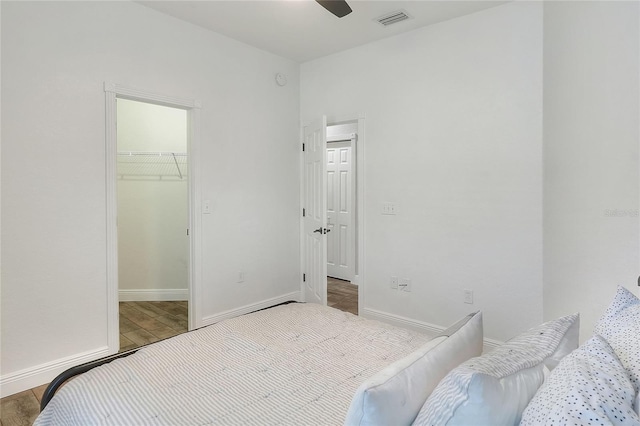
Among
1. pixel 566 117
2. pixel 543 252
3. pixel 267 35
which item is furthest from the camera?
pixel 267 35

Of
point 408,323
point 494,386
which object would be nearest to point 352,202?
point 408,323

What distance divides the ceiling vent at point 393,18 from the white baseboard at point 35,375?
3.45 meters

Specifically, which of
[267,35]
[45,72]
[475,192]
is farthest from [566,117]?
[45,72]

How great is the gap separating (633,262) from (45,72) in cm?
352

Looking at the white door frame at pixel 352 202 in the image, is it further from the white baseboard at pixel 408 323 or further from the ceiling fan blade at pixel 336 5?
the ceiling fan blade at pixel 336 5

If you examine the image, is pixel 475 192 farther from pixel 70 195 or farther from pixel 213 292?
pixel 70 195

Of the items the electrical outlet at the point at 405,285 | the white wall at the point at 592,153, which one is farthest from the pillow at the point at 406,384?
the electrical outlet at the point at 405,285

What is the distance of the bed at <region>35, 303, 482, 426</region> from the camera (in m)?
1.01

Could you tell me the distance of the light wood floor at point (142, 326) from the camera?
86.5 inches

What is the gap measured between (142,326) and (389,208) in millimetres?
2636

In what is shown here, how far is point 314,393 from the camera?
1.32 meters

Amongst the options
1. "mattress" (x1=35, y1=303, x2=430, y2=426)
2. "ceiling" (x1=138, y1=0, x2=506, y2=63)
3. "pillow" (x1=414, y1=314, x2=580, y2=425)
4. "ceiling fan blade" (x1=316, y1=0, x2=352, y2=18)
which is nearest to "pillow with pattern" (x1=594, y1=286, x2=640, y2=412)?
"pillow" (x1=414, y1=314, x2=580, y2=425)

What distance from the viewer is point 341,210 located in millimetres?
5516

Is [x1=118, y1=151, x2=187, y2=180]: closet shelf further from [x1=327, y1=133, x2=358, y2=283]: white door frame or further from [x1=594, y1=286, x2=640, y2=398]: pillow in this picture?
[x1=594, y1=286, x2=640, y2=398]: pillow
